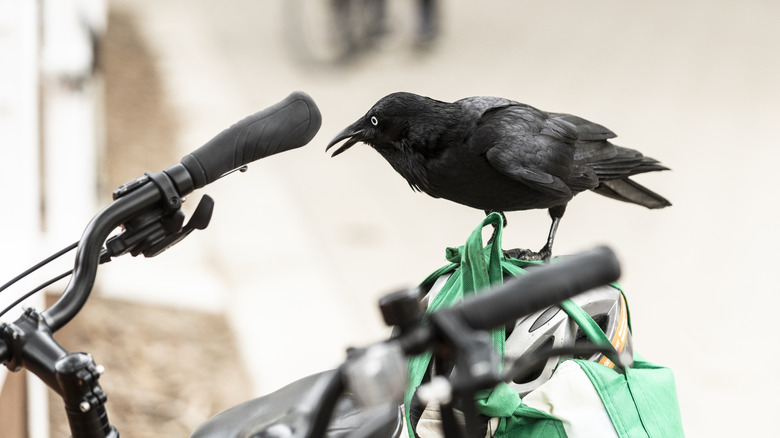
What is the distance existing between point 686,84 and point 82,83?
16.7ft

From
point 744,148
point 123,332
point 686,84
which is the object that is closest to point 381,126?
point 123,332

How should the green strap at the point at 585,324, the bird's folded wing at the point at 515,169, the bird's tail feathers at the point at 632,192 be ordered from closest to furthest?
the green strap at the point at 585,324, the bird's folded wing at the point at 515,169, the bird's tail feathers at the point at 632,192

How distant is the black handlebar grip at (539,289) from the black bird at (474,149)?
2.42 ft

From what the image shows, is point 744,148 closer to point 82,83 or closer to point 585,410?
point 82,83

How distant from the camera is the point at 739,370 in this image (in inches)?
149

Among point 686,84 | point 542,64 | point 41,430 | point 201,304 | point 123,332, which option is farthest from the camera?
point 542,64

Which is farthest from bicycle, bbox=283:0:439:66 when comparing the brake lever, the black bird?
the brake lever

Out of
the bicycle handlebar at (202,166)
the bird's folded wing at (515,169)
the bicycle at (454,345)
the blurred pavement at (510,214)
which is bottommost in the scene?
the blurred pavement at (510,214)

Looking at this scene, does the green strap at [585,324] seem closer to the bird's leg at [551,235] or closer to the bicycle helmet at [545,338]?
the bicycle helmet at [545,338]

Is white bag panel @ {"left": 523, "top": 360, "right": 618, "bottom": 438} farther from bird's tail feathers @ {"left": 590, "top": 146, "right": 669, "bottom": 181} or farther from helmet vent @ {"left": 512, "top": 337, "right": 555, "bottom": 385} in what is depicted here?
bird's tail feathers @ {"left": 590, "top": 146, "right": 669, "bottom": 181}

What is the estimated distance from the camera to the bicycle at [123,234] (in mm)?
984

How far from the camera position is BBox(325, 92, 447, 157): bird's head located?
62.4 inches

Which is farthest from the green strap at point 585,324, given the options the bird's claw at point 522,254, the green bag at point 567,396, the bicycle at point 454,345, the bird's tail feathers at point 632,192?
the bird's tail feathers at point 632,192

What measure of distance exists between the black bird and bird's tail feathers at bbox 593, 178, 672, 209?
0.55 feet
